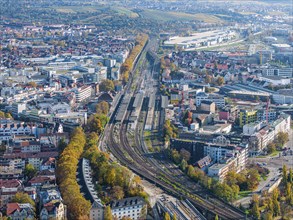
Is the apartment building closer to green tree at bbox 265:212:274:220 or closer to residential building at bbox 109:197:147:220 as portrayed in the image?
green tree at bbox 265:212:274:220

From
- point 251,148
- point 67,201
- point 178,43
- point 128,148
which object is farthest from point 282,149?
point 178,43

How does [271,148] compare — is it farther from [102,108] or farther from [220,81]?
[220,81]

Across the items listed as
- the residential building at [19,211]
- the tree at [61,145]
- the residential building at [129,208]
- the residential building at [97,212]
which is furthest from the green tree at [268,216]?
the tree at [61,145]

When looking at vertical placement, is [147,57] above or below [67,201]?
below

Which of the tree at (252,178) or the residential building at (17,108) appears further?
the residential building at (17,108)

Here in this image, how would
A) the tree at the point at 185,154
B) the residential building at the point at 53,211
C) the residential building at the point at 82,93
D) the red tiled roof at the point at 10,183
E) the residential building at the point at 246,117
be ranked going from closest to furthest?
the residential building at the point at 53,211, the red tiled roof at the point at 10,183, the tree at the point at 185,154, the residential building at the point at 246,117, the residential building at the point at 82,93

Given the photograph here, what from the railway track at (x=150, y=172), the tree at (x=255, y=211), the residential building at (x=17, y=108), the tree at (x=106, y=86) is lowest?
the tree at (x=106, y=86)

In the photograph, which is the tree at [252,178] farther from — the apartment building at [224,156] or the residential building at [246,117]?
the residential building at [246,117]

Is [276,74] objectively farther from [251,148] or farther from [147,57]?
[251,148]
